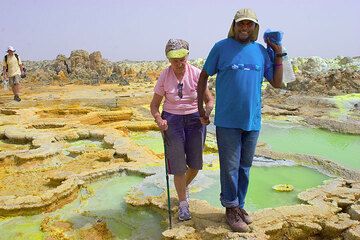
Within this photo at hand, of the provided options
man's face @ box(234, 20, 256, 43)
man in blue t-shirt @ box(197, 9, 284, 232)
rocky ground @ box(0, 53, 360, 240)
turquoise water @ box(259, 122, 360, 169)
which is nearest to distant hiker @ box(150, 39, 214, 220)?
man in blue t-shirt @ box(197, 9, 284, 232)

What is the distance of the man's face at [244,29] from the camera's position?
2723 mm

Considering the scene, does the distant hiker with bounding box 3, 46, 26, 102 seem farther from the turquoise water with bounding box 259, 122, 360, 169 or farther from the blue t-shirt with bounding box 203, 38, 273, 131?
the blue t-shirt with bounding box 203, 38, 273, 131

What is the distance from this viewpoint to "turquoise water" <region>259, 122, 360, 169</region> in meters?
6.58

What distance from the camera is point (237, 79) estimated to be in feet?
9.06

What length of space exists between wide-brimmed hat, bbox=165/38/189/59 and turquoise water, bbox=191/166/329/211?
180 centimetres

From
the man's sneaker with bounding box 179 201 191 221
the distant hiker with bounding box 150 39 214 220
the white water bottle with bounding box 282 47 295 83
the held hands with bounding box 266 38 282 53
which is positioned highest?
the held hands with bounding box 266 38 282 53

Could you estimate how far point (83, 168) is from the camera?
5613mm

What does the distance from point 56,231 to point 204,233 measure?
1419 mm

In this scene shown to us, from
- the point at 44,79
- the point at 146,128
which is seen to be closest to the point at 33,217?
the point at 146,128

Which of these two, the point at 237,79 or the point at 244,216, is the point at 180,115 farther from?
the point at 244,216

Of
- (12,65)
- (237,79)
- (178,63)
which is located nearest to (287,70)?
(237,79)

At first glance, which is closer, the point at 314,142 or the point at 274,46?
the point at 274,46

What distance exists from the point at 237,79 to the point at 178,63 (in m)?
0.51

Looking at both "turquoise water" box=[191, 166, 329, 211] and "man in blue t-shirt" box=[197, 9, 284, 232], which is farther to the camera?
"turquoise water" box=[191, 166, 329, 211]
